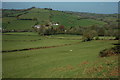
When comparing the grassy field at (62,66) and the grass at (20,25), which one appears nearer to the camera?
the grassy field at (62,66)

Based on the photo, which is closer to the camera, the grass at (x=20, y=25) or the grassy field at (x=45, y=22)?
the grass at (x=20, y=25)

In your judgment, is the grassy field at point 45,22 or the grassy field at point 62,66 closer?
the grassy field at point 62,66

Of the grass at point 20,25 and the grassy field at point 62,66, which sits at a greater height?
the grass at point 20,25

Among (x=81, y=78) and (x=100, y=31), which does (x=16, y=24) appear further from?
(x=81, y=78)

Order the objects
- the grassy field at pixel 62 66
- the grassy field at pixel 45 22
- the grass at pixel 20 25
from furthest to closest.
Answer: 1. the grassy field at pixel 45 22
2. the grass at pixel 20 25
3. the grassy field at pixel 62 66

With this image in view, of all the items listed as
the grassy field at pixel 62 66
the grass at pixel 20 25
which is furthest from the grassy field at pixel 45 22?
the grassy field at pixel 62 66

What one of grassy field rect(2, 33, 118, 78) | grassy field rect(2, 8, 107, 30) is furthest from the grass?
grassy field rect(2, 33, 118, 78)

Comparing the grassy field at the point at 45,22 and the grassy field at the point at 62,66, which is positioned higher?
the grassy field at the point at 45,22

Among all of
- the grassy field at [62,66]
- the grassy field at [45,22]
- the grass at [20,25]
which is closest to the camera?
the grassy field at [62,66]

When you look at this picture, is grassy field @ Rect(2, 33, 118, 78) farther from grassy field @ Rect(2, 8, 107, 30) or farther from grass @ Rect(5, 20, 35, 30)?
grassy field @ Rect(2, 8, 107, 30)

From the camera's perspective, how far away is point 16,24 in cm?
10431

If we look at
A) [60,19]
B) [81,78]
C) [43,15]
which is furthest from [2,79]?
[43,15]

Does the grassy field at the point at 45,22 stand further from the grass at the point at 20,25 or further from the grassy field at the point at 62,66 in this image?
the grassy field at the point at 62,66

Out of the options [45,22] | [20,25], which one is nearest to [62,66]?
[20,25]
